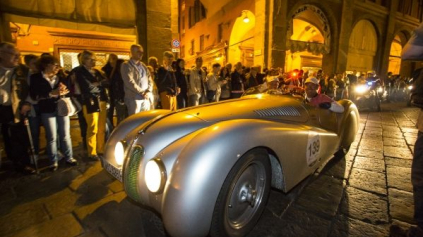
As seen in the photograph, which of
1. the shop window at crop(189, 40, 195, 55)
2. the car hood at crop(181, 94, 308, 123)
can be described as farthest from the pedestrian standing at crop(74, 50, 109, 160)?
the shop window at crop(189, 40, 195, 55)

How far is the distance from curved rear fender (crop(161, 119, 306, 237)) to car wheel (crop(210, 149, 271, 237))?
8 cm

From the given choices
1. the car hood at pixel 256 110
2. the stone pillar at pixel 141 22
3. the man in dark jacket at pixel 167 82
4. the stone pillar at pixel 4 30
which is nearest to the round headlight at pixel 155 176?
the car hood at pixel 256 110

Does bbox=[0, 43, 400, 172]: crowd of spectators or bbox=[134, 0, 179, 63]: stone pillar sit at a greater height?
bbox=[134, 0, 179, 63]: stone pillar

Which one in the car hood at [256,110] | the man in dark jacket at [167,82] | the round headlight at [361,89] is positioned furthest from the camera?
the round headlight at [361,89]

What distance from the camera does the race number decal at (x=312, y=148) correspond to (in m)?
2.43

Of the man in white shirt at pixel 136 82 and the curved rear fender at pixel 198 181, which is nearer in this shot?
the curved rear fender at pixel 198 181

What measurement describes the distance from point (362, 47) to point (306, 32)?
406 cm

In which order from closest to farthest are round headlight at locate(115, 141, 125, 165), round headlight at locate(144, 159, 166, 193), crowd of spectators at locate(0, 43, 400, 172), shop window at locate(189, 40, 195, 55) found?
round headlight at locate(144, 159, 166, 193) → round headlight at locate(115, 141, 125, 165) → crowd of spectators at locate(0, 43, 400, 172) → shop window at locate(189, 40, 195, 55)

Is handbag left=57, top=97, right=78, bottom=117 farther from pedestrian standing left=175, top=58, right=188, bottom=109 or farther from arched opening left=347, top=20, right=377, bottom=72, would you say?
arched opening left=347, top=20, right=377, bottom=72

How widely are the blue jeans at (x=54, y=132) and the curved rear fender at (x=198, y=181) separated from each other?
8.75 feet

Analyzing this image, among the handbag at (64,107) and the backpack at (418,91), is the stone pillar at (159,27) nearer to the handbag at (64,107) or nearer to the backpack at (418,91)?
the handbag at (64,107)

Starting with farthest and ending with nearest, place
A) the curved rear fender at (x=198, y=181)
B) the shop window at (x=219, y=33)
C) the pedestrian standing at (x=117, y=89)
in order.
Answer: the shop window at (x=219, y=33) → the pedestrian standing at (x=117, y=89) → the curved rear fender at (x=198, y=181)

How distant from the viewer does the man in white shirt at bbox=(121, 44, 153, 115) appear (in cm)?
404

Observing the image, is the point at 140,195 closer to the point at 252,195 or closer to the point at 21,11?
the point at 252,195
